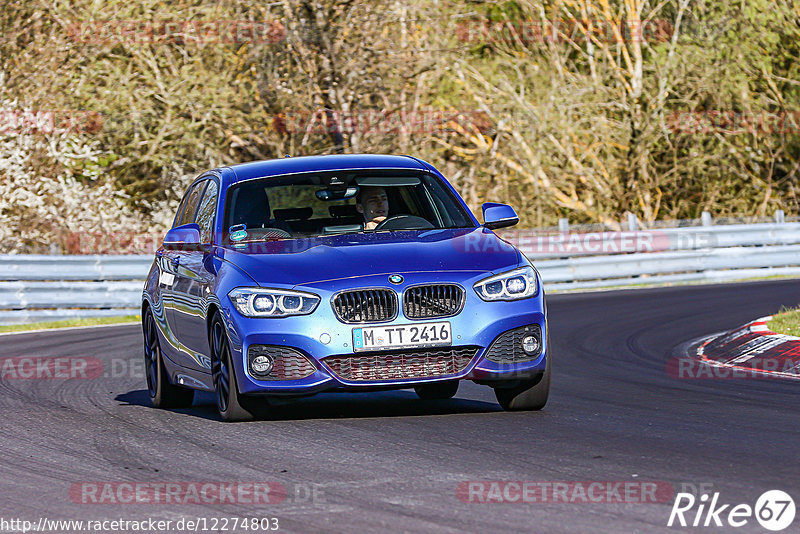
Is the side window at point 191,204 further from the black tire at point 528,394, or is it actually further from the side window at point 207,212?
the black tire at point 528,394

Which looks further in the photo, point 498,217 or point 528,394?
point 498,217

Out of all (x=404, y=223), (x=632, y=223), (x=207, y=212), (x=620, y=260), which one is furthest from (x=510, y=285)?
(x=632, y=223)

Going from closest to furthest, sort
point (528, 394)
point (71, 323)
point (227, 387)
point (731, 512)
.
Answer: point (731, 512)
point (227, 387)
point (528, 394)
point (71, 323)

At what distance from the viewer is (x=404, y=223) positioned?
9609 millimetres

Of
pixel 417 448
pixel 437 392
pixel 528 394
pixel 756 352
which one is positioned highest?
pixel 417 448

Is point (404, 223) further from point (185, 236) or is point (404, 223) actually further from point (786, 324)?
point (786, 324)

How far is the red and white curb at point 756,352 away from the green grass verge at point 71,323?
34.8 ft

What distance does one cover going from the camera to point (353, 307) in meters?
8.29

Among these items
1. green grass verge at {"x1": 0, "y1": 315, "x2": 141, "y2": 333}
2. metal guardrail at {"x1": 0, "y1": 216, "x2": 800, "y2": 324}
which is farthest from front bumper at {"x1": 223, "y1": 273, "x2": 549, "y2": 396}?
metal guardrail at {"x1": 0, "y1": 216, "x2": 800, "y2": 324}

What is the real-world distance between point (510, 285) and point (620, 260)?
16.9 meters

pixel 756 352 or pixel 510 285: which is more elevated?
pixel 510 285

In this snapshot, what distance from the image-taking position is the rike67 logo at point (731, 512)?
17.2ft

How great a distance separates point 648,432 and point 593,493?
191 cm

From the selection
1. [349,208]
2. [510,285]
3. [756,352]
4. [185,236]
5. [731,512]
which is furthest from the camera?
[756,352]
